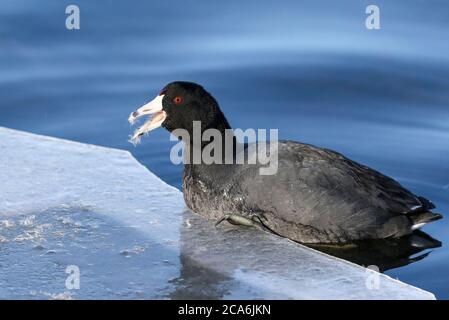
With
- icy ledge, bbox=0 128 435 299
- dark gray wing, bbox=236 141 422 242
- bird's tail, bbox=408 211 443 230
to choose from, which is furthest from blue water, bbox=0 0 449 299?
icy ledge, bbox=0 128 435 299

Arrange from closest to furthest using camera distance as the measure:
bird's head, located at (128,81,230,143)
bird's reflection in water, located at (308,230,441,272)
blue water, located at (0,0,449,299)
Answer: bird's reflection in water, located at (308,230,441,272)
bird's head, located at (128,81,230,143)
blue water, located at (0,0,449,299)

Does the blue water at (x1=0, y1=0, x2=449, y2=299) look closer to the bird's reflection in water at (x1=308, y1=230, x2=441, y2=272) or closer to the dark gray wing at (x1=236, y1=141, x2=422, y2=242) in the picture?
the bird's reflection in water at (x1=308, y1=230, x2=441, y2=272)

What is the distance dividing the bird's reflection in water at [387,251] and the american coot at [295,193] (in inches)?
2.2

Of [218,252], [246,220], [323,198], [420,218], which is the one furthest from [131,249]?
[420,218]

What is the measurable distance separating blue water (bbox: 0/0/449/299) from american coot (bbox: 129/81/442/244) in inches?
30.8

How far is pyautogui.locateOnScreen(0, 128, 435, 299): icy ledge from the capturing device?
530 cm

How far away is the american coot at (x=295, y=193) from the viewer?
6.44 metres

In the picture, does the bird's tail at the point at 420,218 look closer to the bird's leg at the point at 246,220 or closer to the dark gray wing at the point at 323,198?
the dark gray wing at the point at 323,198

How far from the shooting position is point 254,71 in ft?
31.7

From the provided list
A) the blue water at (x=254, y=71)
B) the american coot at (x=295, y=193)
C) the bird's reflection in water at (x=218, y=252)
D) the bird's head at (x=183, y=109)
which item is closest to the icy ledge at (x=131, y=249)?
the bird's reflection in water at (x=218, y=252)

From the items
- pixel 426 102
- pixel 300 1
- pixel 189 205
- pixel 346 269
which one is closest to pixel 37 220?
pixel 189 205

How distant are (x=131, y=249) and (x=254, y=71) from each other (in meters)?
4.15
